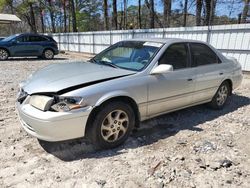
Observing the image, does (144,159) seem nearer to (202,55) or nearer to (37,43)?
(202,55)

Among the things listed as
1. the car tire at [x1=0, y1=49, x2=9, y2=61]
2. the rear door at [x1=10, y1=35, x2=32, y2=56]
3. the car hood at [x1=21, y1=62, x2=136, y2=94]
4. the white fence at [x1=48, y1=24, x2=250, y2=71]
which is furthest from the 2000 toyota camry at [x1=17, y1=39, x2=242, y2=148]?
the car tire at [x1=0, y1=49, x2=9, y2=61]

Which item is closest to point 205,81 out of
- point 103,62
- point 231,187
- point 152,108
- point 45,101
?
point 152,108

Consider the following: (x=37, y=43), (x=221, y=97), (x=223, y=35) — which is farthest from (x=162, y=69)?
(x=37, y=43)

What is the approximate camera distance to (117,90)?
11.5 feet

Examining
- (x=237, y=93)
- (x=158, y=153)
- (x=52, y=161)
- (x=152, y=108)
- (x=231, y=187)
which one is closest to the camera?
(x=231, y=187)

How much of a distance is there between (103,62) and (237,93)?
4.50m

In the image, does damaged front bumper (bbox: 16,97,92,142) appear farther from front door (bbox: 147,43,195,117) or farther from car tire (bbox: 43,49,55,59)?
car tire (bbox: 43,49,55,59)

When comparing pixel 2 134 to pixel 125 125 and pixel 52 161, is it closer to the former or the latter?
pixel 52 161

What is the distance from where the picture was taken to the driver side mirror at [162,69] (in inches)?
150

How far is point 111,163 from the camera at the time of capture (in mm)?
3291

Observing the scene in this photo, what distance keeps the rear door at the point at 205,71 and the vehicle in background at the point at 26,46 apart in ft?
40.2

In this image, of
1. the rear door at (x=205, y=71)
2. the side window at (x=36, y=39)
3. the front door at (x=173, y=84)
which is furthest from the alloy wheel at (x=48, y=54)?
the front door at (x=173, y=84)

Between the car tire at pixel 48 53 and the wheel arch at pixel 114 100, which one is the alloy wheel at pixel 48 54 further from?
the wheel arch at pixel 114 100

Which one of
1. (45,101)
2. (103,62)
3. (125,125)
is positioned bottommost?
(125,125)
